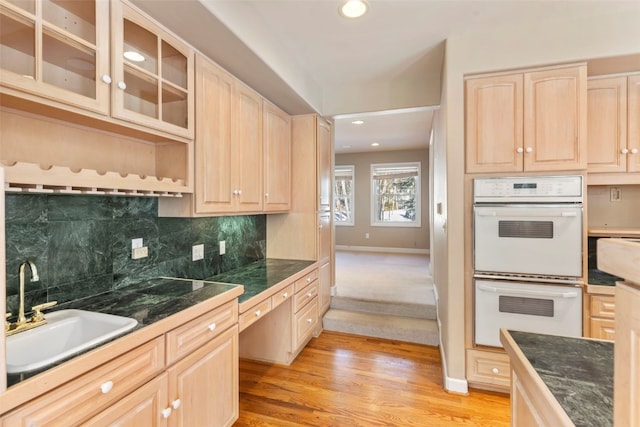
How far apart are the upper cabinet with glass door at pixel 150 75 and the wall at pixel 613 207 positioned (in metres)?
3.34

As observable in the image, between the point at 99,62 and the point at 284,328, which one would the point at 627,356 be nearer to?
the point at 99,62

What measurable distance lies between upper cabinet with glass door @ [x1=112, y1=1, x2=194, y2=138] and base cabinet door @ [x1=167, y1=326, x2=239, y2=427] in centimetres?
123

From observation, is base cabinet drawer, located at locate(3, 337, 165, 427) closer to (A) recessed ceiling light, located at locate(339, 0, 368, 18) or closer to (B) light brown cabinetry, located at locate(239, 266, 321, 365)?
(B) light brown cabinetry, located at locate(239, 266, 321, 365)

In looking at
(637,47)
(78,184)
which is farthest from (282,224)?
(637,47)

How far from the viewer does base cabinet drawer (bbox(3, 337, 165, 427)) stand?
869 mm

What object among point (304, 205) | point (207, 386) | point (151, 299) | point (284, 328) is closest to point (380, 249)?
point (304, 205)

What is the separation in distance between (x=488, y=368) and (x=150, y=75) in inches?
118

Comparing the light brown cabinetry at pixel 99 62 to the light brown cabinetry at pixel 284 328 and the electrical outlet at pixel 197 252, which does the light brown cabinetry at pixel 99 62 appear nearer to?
the electrical outlet at pixel 197 252

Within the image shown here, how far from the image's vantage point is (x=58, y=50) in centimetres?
122

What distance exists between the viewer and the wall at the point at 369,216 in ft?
24.1

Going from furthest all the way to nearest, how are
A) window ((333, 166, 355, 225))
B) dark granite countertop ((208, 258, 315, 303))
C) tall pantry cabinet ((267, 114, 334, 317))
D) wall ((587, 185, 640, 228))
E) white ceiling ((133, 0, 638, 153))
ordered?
window ((333, 166, 355, 225)) < tall pantry cabinet ((267, 114, 334, 317)) < wall ((587, 185, 640, 228)) < dark granite countertop ((208, 258, 315, 303)) < white ceiling ((133, 0, 638, 153))

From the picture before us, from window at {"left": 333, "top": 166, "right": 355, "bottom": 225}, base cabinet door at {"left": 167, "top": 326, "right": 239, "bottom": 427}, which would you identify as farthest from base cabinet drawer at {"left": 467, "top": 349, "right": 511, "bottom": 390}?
window at {"left": 333, "top": 166, "right": 355, "bottom": 225}

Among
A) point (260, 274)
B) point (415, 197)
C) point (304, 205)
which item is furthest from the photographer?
point (415, 197)

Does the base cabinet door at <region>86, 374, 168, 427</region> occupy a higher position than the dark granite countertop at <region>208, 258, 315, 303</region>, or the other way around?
the dark granite countertop at <region>208, 258, 315, 303</region>
